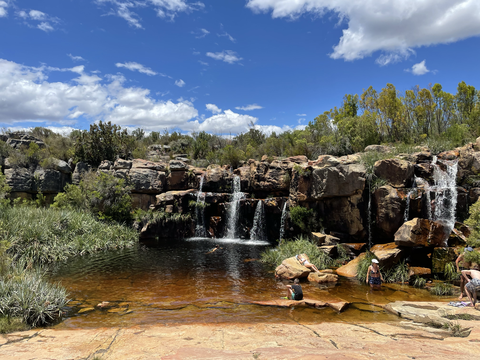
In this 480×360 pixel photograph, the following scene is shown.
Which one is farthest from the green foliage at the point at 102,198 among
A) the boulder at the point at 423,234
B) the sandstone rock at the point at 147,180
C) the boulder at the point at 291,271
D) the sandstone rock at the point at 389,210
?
the boulder at the point at 423,234

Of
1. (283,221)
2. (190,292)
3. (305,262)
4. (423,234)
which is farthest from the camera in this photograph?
(283,221)

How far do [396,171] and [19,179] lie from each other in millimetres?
29055

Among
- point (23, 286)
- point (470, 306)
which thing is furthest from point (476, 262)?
point (23, 286)

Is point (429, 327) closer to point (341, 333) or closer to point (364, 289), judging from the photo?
point (341, 333)

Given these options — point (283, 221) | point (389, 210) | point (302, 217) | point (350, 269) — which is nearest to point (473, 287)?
point (350, 269)

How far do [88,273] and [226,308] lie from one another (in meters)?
7.58

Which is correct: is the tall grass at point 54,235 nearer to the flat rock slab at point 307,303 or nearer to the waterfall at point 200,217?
the waterfall at point 200,217

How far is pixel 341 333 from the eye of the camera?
6457 mm

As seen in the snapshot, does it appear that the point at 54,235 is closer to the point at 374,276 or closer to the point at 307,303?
the point at 307,303

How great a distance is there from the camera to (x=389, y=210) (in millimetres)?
14969

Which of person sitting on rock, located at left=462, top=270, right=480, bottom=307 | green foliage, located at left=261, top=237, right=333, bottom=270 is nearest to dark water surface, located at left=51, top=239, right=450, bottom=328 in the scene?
green foliage, located at left=261, top=237, right=333, bottom=270

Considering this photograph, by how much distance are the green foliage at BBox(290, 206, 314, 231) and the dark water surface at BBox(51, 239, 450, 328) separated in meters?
3.66

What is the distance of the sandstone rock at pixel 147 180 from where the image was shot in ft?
82.9

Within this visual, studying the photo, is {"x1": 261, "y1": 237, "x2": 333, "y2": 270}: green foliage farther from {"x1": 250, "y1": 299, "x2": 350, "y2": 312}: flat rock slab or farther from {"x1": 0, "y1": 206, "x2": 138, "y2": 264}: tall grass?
{"x1": 0, "y1": 206, "x2": 138, "y2": 264}: tall grass
